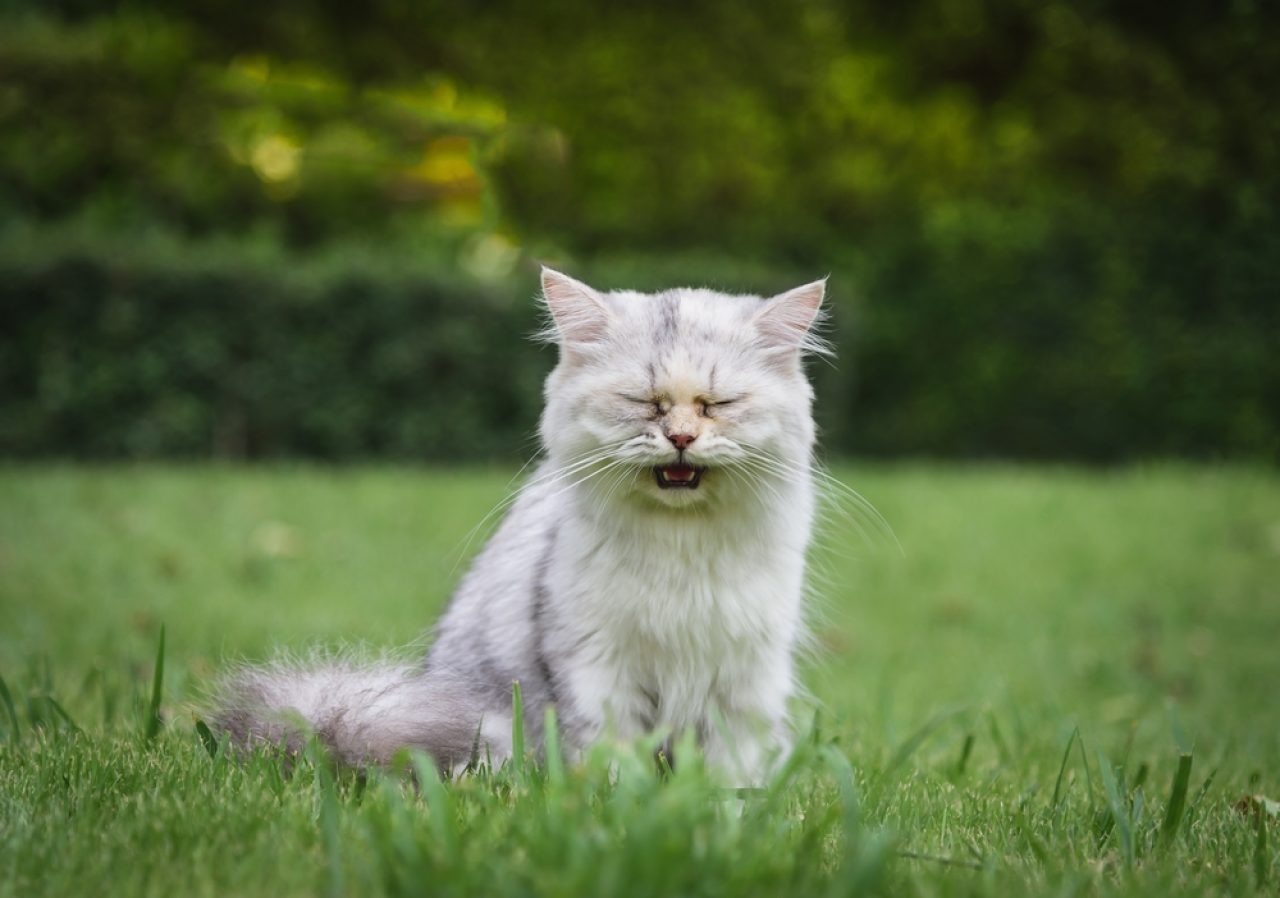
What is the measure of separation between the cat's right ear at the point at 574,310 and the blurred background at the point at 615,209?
3673 mm

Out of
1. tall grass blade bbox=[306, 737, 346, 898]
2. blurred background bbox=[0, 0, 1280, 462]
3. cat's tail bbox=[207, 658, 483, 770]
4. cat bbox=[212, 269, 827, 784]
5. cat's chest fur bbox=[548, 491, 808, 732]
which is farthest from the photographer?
blurred background bbox=[0, 0, 1280, 462]

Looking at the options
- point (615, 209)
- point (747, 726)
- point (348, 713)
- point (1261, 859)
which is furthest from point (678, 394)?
point (615, 209)

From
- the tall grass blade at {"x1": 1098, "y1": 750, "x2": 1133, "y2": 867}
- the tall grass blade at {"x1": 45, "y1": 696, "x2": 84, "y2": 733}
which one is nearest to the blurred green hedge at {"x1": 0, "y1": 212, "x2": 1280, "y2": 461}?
the tall grass blade at {"x1": 1098, "y1": 750, "x2": 1133, "y2": 867}

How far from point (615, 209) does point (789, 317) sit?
11.8m

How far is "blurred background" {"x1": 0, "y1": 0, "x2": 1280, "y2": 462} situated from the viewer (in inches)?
358

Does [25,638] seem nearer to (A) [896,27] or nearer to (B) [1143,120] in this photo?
(B) [1143,120]

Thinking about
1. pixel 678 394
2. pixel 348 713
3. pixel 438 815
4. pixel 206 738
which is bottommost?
pixel 206 738

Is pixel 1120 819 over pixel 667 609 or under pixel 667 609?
under

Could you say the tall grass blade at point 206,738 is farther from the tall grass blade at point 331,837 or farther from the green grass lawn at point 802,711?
the tall grass blade at point 331,837

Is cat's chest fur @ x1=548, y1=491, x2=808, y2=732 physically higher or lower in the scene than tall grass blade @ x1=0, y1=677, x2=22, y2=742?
higher

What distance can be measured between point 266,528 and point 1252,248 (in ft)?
19.8

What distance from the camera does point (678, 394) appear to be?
264 centimetres

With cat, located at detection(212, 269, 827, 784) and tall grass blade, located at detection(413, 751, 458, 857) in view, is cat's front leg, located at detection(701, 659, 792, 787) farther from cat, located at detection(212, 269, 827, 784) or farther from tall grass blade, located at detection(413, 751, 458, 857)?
tall grass blade, located at detection(413, 751, 458, 857)

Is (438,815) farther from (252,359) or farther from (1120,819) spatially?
(252,359)
